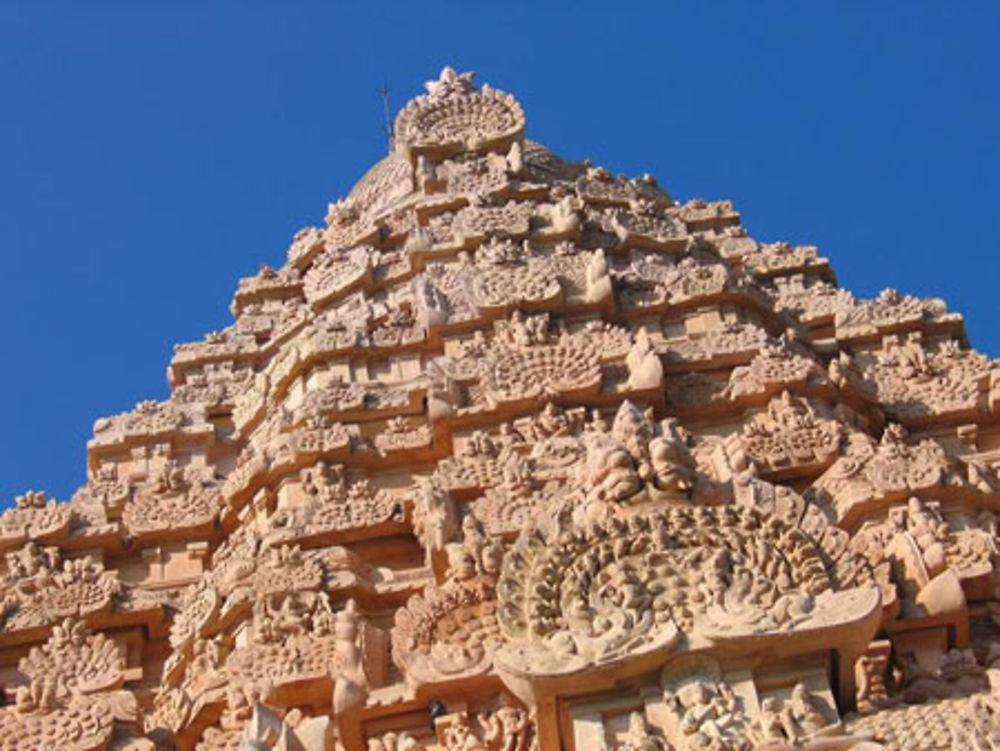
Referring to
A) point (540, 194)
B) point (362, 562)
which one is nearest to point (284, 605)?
point (362, 562)

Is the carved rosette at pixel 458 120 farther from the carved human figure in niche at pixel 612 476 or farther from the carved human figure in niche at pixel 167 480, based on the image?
the carved human figure in niche at pixel 612 476

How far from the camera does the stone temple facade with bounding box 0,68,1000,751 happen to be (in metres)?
12.8

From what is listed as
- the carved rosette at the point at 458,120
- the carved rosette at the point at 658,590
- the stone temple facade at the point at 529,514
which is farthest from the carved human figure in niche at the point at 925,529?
the carved rosette at the point at 458,120

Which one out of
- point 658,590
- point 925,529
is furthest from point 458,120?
point 658,590

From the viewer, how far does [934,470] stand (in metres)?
16.1

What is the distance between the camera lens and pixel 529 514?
1634cm

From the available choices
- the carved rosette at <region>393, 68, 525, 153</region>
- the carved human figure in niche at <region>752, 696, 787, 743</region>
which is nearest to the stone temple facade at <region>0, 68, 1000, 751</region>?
the carved human figure in niche at <region>752, 696, 787, 743</region>

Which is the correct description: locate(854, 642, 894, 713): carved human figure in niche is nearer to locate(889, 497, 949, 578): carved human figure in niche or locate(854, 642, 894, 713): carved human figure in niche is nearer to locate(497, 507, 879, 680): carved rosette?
locate(497, 507, 879, 680): carved rosette

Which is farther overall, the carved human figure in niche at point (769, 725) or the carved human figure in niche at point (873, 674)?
the carved human figure in niche at point (873, 674)

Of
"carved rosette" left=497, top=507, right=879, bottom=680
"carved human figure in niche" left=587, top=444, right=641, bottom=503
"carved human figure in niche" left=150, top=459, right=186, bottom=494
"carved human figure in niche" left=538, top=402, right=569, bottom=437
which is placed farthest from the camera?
"carved human figure in niche" left=150, top=459, right=186, bottom=494

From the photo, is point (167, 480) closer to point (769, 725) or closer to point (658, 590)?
point (658, 590)

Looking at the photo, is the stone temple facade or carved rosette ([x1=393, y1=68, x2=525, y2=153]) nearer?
the stone temple facade

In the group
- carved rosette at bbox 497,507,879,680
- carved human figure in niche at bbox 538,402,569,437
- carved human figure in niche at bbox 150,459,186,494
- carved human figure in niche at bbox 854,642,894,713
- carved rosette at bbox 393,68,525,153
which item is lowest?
carved human figure in niche at bbox 854,642,894,713

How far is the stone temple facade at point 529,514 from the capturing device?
1281 centimetres
